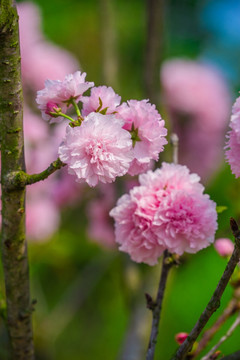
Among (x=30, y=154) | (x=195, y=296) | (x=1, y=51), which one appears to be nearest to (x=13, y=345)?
(x=1, y=51)

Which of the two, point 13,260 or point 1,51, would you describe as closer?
point 1,51

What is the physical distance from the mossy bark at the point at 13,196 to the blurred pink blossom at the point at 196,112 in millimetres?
1536

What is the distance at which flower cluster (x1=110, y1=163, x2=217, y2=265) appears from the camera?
753 millimetres

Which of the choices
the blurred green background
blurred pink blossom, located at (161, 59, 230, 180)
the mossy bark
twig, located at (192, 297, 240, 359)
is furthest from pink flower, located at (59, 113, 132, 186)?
blurred pink blossom, located at (161, 59, 230, 180)

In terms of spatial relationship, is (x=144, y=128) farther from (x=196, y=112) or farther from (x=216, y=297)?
(x=196, y=112)

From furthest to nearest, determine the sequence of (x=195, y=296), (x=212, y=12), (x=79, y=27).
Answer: (x=212, y=12), (x=79, y=27), (x=195, y=296)

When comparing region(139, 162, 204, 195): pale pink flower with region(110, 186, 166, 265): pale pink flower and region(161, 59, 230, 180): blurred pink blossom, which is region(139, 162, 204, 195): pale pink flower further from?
region(161, 59, 230, 180): blurred pink blossom

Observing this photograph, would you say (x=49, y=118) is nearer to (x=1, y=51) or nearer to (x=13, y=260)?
(x=1, y=51)

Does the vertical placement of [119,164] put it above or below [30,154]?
below

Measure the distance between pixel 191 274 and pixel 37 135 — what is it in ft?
5.03

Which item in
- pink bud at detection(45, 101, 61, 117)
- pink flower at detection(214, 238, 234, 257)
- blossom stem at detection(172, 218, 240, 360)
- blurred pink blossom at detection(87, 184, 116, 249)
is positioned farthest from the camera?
blurred pink blossom at detection(87, 184, 116, 249)

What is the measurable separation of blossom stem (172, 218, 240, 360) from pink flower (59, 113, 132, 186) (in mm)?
164

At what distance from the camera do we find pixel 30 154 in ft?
6.75

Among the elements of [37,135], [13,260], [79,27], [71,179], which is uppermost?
[79,27]
